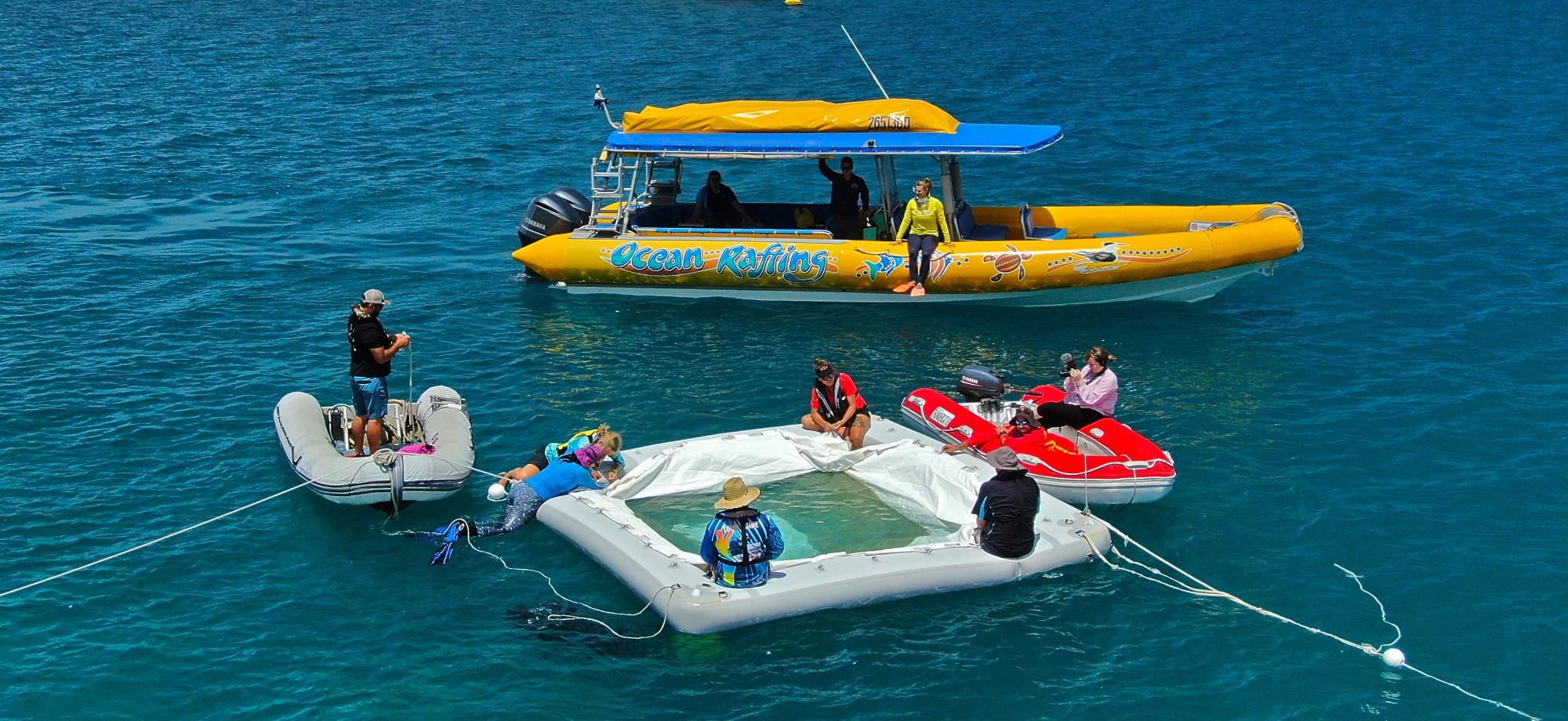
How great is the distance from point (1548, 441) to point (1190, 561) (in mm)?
6082

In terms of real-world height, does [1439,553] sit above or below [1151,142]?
below

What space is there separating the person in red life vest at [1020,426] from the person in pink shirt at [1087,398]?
146 mm

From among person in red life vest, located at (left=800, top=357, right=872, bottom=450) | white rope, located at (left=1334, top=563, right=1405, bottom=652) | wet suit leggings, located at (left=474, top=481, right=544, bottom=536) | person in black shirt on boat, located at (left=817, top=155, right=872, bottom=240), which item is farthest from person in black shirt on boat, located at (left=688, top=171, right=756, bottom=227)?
white rope, located at (left=1334, top=563, right=1405, bottom=652)

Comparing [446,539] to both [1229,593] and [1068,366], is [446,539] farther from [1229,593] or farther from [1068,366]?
[1229,593]

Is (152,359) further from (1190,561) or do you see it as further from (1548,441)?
(1548,441)

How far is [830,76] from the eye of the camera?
41.4 meters

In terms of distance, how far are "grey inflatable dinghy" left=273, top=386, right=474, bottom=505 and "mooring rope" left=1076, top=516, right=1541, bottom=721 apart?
686cm

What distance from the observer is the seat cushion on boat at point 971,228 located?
2141cm

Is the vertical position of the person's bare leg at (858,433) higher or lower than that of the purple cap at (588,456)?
lower

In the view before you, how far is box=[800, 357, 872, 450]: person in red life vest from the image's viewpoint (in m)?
15.2

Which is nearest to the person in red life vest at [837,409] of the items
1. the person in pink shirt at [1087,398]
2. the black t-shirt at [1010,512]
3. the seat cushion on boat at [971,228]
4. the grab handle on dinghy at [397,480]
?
the person in pink shirt at [1087,398]

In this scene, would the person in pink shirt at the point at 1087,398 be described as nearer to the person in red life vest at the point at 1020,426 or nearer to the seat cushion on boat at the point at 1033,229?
the person in red life vest at the point at 1020,426

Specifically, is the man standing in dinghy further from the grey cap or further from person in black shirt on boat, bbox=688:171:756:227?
person in black shirt on boat, bbox=688:171:756:227

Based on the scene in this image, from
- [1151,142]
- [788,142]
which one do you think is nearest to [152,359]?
[788,142]
